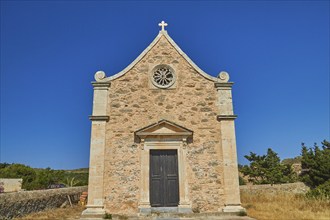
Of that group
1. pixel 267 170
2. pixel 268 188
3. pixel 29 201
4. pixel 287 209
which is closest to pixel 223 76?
pixel 287 209

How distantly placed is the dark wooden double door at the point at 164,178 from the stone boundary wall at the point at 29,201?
4759 millimetres

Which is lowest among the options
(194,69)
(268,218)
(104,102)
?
(268,218)

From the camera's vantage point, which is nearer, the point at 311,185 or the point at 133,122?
the point at 133,122

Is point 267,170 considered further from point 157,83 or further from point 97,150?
point 97,150

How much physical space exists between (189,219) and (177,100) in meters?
4.48

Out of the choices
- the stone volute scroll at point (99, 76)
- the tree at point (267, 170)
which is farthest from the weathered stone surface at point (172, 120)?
the tree at point (267, 170)

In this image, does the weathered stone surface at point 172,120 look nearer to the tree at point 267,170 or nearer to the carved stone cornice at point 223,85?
the carved stone cornice at point 223,85

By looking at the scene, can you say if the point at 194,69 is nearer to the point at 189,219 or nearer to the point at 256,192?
the point at 189,219

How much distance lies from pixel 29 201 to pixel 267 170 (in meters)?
19.2

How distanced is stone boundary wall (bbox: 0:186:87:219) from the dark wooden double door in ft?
15.6

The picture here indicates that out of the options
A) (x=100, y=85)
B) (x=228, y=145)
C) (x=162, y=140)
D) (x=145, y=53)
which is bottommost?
(x=228, y=145)

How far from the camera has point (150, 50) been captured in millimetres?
11297

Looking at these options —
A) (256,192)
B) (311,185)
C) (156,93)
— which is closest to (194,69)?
(156,93)

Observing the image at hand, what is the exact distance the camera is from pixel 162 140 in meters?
10.2
